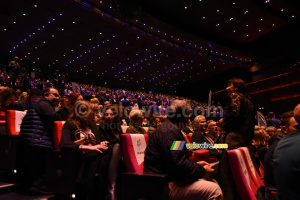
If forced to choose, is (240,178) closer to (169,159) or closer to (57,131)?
(169,159)

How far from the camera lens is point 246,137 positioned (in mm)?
2496

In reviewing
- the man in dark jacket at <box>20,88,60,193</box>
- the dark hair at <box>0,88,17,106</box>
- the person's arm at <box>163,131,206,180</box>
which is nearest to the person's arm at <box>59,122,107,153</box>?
the man in dark jacket at <box>20,88,60,193</box>

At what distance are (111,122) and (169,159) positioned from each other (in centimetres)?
109

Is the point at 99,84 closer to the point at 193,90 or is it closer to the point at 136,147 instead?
the point at 193,90

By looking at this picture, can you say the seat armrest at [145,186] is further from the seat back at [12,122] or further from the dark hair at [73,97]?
the seat back at [12,122]

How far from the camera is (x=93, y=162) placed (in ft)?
7.54

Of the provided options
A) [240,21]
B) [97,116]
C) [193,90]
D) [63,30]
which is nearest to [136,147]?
[97,116]

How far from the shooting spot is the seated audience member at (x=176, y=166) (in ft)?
5.95

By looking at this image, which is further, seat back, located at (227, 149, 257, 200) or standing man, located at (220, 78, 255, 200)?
standing man, located at (220, 78, 255, 200)

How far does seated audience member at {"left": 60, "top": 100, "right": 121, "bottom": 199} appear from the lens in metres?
2.22

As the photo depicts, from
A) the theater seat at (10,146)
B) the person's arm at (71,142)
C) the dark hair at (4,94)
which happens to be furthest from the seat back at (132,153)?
the dark hair at (4,94)

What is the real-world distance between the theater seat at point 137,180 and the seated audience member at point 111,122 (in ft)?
1.82

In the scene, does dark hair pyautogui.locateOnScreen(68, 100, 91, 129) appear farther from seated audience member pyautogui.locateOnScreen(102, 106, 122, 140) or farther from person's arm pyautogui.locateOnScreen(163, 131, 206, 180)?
person's arm pyautogui.locateOnScreen(163, 131, 206, 180)

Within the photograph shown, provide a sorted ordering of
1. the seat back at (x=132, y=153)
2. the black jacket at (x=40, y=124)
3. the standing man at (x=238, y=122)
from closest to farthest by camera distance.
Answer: the seat back at (x=132, y=153), the standing man at (x=238, y=122), the black jacket at (x=40, y=124)
